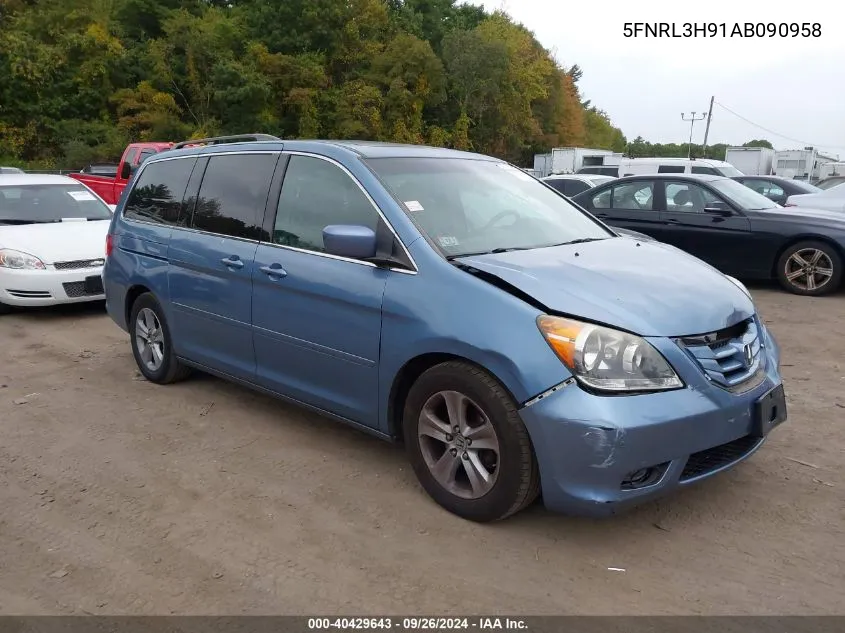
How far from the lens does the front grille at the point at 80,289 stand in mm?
7590

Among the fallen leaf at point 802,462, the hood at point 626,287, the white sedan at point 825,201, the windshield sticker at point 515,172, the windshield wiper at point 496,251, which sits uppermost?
the windshield sticker at point 515,172

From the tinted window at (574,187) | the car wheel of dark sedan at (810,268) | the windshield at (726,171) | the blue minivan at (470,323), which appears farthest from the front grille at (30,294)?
the windshield at (726,171)

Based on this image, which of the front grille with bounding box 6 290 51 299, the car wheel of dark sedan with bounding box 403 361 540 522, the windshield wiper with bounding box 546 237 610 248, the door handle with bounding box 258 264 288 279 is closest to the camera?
the car wheel of dark sedan with bounding box 403 361 540 522

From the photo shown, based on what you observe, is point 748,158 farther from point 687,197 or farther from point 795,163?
point 687,197

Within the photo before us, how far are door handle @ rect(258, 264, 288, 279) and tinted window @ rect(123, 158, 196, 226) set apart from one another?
1.16 m

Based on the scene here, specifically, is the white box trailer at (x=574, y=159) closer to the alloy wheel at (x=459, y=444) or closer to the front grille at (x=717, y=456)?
the front grille at (x=717, y=456)

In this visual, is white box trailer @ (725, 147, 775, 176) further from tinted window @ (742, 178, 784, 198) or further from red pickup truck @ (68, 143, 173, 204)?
red pickup truck @ (68, 143, 173, 204)

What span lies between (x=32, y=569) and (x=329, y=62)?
45521mm

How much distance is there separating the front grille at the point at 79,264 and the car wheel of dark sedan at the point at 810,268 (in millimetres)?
8045

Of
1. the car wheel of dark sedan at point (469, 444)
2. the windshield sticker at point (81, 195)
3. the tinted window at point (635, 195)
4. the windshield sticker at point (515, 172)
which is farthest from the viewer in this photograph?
the tinted window at point (635, 195)

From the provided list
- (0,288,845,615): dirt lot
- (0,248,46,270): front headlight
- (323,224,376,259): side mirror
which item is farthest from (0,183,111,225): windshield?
(323,224,376,259): side mirror

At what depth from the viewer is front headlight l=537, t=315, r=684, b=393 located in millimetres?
2883

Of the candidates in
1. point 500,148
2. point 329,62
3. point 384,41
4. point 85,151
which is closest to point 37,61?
point 85,151

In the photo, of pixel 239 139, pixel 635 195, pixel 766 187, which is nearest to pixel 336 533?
pixel 239 139
